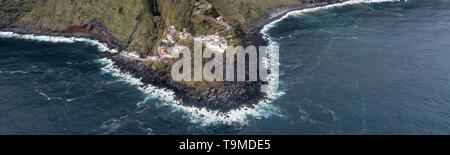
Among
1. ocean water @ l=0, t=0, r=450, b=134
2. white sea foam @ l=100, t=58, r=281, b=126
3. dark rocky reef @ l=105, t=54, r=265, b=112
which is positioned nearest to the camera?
ocean water @ l=0, t=0, r=450, b=134

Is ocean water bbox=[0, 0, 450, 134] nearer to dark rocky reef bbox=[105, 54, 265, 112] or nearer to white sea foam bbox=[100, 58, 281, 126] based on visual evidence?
white sea foam bbox=[100, 58, 281, 126]

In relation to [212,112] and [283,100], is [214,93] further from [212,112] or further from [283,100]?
[283,100]

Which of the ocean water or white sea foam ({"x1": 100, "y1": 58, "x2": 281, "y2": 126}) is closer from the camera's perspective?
the ocean water

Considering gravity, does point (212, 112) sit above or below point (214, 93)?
below

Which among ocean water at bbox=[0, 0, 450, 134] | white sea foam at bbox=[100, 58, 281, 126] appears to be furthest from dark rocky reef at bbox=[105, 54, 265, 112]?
ocean water at bbox=[0, 0, 450, 134]

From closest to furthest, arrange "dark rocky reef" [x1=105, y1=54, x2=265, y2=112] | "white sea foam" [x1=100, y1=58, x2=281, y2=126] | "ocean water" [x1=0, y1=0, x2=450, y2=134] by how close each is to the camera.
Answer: "ocean water" [x1=0, y1=0, x2=450, y2=134] < "white sea foam" [x1=100, y1=58, x2=281, y2=126] < "dark rocky reef" [x1=105, y1=54, x2=265, y2=112]

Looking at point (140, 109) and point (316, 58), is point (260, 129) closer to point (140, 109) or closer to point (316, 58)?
point (140, 109)

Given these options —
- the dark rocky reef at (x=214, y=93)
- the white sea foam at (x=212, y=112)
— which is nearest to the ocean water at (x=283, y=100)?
the white sea foam at (x=212, y=112)

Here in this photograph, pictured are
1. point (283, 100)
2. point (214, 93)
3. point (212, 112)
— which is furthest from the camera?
point (214, 93)

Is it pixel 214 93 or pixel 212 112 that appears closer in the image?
pixel 212 112

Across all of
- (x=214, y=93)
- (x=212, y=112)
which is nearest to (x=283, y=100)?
(x=214, y=93)
